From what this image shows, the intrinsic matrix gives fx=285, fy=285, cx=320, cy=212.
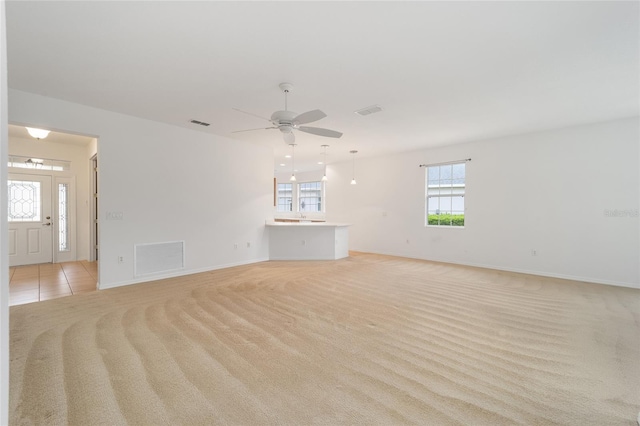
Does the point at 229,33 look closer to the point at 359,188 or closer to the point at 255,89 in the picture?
the point at 255,89

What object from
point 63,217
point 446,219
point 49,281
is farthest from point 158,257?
point 446,219

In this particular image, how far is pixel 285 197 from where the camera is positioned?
12.2 metres

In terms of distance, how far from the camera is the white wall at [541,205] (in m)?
4.90

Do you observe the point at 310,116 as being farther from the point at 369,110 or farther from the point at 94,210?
the point at 94,210

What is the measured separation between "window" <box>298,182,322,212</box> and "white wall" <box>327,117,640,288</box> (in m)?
3.66

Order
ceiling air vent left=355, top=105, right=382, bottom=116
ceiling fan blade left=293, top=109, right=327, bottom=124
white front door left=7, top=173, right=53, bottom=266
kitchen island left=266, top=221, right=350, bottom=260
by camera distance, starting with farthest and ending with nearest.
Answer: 1. kitchen island left=266, top=221, right=350, bottom=260
2. white front door left=7, top=173, right=53, bottom=266
3. ceiling air vent left=355, top=105, right=382, bottom=116
4. ceiling fan blade left=293, top=109, right=327, bottom=124

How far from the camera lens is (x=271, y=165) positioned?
7.15 m

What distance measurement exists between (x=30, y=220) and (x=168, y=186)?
3718 millimetres

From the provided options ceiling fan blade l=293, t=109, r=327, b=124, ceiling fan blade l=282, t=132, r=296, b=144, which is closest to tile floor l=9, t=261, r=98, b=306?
ceiling fan blade l=282, t=132, r=296, b=144

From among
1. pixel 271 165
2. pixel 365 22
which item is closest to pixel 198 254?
pixel 271 165

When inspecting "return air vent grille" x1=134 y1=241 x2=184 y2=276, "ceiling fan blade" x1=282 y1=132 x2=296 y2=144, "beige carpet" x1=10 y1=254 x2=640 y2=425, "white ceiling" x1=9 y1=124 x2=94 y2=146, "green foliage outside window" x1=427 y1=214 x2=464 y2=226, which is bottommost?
"beige carpet" x1=10 y1=254 x2=640 y2=425

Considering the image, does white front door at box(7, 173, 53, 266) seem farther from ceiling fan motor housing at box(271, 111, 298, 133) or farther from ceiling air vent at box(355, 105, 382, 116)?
ceiling air vent at box(355, 105, 382, 116)

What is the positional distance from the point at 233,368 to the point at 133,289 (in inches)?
123

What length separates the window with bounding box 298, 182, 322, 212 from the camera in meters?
11.0
